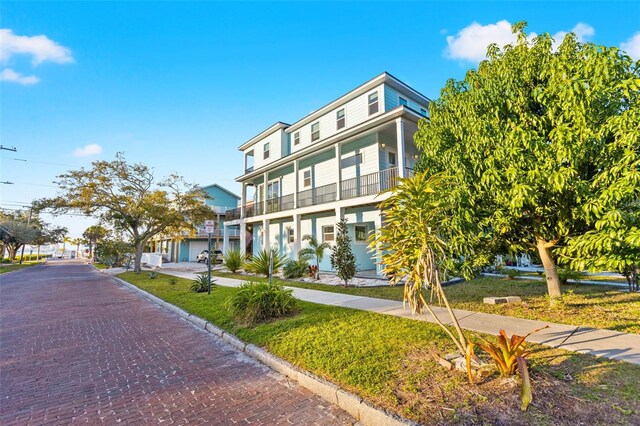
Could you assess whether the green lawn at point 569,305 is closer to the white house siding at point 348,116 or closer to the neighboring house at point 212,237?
the white house siding at point 348,116

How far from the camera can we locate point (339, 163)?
15.9 meters

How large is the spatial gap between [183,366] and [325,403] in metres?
2.44

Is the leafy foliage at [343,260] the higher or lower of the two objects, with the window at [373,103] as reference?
lower

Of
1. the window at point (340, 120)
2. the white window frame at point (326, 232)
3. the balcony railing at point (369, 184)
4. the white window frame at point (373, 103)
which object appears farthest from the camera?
the white window frame at point (326, 232)

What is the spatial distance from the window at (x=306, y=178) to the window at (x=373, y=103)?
598cm

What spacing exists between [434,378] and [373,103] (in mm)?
14809

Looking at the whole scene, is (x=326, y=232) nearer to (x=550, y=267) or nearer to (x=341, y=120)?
(x=341, y=120)

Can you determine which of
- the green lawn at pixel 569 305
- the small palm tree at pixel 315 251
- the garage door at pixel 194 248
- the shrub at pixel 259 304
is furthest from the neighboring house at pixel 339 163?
the garage door at pixel 194 248

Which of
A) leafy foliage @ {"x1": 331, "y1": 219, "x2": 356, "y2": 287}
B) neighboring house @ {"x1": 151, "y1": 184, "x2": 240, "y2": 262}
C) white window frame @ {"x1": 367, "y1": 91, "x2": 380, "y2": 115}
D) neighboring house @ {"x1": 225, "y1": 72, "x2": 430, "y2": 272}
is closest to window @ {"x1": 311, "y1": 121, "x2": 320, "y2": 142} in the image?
neighboring house @ {"x1": 225, "y1": 72, "x2": 430, "y2": 272}

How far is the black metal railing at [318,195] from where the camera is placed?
17578 millimetres

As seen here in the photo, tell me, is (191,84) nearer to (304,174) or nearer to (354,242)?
(304,174)

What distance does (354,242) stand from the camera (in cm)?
1805

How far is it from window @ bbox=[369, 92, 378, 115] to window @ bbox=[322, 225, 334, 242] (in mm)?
7230

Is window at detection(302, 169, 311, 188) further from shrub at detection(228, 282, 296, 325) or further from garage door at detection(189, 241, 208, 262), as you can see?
garage door at detection(189, 241, 208, 262)
